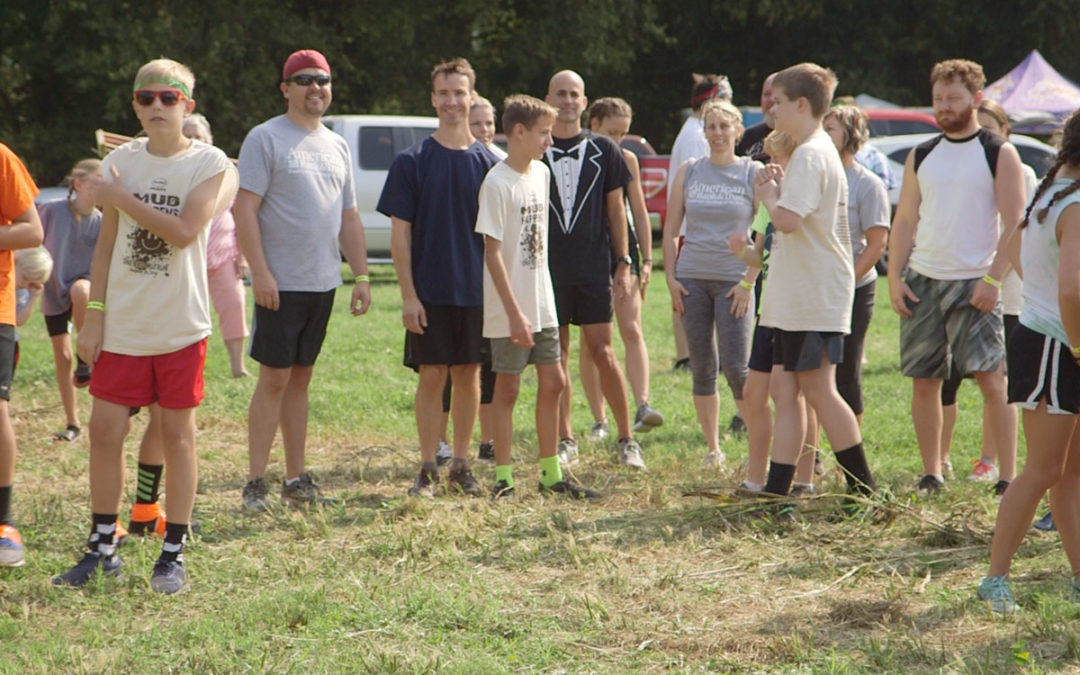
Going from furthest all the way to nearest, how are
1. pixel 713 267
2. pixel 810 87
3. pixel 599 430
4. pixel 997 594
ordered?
pixel 599 430 → pixel 713 267 → pixel 810 87 → pixel 997 594

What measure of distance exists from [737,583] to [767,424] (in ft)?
4.34

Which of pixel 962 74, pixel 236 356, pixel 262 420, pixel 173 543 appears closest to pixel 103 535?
pixel 173 543

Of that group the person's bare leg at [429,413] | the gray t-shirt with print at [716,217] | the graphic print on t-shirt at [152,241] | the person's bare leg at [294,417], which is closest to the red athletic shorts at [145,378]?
the graphic print on t-shirt at [152,241]

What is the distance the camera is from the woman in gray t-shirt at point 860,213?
256 inches

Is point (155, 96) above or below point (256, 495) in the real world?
above

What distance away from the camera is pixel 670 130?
32.6 m

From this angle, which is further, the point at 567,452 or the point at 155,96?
the point at 567,452

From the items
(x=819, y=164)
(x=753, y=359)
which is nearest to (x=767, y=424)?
(x=753, y=359)

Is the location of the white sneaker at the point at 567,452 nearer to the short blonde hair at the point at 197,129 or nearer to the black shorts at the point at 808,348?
the black shorts at the point at 808,348

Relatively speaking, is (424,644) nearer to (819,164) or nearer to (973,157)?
(819,164)

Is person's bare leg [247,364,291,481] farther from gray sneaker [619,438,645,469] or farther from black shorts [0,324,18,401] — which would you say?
gray sneaker [619,438,645,469]

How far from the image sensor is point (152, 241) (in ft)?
16.6

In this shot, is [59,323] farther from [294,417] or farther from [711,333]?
[711,333]

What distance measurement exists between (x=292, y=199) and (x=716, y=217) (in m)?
2.35
